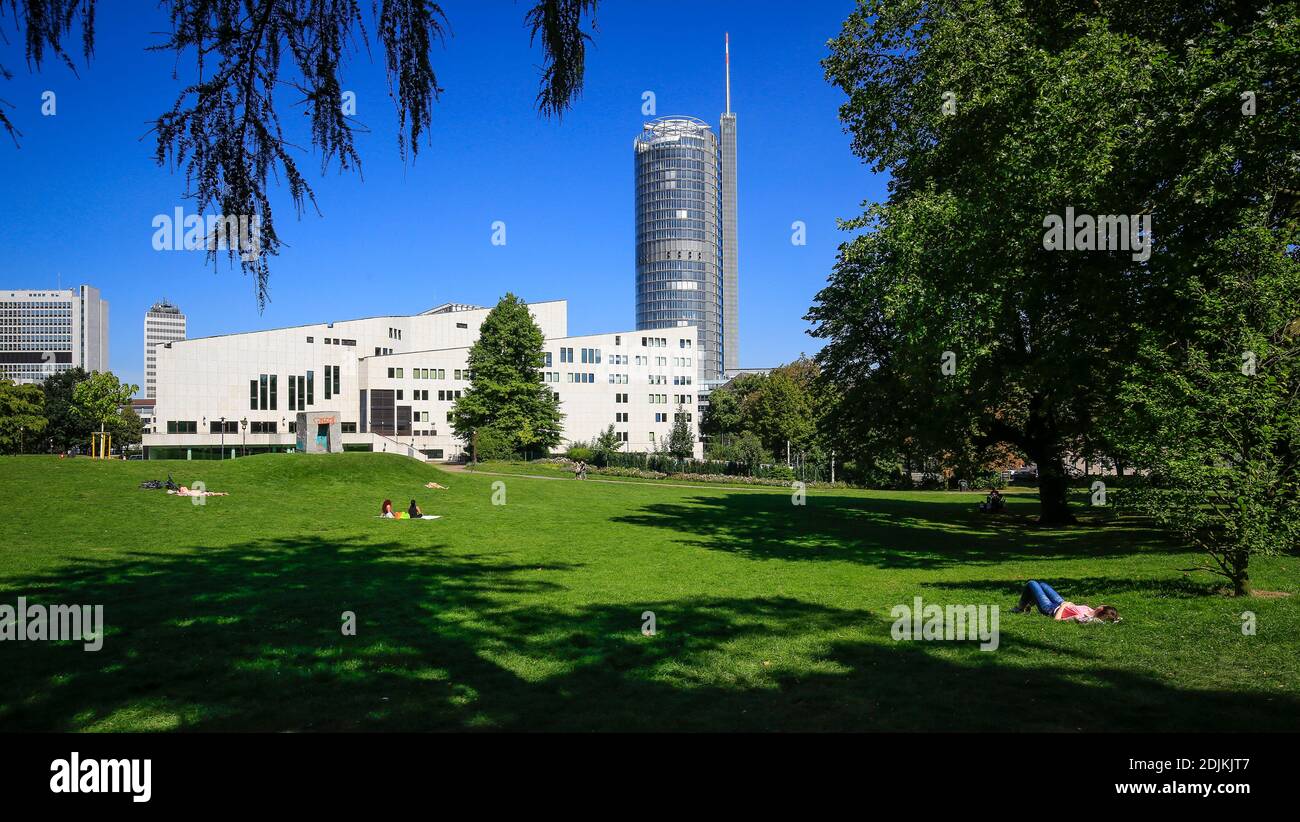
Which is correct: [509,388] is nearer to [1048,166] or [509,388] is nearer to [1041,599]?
[1048,166]

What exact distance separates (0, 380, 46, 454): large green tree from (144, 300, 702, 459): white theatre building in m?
13.9

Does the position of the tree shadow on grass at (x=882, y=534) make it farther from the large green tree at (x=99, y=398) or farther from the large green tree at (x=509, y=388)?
the large green tree at (x=99, y=398)

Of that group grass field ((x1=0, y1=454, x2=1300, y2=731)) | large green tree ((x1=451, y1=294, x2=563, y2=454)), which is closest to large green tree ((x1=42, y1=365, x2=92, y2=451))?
large green tree ((x1=451, y1=294, x2=563, y2=454))

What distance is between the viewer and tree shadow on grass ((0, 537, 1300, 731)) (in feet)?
22.1

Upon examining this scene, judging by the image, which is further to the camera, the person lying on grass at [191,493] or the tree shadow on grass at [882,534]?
the person lying on grass at [191,493]

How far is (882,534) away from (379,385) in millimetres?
66477

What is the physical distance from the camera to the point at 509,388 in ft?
219

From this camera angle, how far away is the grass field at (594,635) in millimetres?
6922

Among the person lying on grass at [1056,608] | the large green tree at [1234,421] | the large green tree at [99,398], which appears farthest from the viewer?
the large green tree at [99,398]

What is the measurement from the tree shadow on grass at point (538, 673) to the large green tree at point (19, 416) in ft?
267

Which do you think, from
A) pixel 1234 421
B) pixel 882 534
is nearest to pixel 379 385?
pixel 882 534

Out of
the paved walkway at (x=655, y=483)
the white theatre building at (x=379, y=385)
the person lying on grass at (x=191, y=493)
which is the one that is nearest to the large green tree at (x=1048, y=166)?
the person lying on grass at (x=191, y=493)

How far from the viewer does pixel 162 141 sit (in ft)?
17.0

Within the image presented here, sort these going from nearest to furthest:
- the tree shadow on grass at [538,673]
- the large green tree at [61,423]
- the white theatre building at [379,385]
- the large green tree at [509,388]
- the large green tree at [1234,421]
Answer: the tree shadow on grass at [538,673] → the large green tree at [1234,421] → the large green tree at [509,388] → the white theatre building at [379,385] → the large green tree at [61,423]
